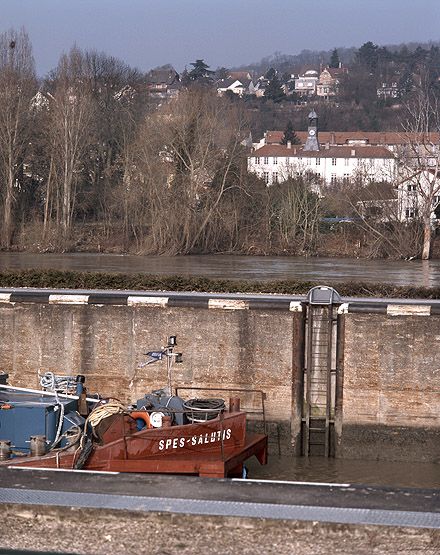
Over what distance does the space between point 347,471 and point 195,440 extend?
156 inches

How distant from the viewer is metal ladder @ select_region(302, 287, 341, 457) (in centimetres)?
2302

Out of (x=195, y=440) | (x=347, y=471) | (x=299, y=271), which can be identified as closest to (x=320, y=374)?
(x=347, y=471)

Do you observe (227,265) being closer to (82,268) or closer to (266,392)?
(82,268)

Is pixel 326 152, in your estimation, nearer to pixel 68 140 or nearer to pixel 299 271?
pixel 68 140

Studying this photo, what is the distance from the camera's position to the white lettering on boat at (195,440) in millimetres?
19438

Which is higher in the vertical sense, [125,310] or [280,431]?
[125,310]

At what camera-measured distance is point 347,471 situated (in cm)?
2219

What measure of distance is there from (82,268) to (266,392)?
92.1 feet

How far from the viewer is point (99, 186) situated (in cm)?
7412

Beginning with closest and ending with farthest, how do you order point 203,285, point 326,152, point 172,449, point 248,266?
point 172,449 → point 203,285 → point 248,266 → point 326,152

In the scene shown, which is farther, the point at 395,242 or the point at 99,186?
the point at 99,186

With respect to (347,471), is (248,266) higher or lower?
higher

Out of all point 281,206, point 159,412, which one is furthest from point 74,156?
point 159,412

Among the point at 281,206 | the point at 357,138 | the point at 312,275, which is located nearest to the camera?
the point at 312,275
